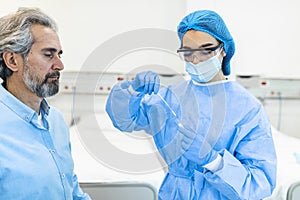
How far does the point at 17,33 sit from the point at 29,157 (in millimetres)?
371

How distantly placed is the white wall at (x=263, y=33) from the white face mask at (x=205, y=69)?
1407 mm

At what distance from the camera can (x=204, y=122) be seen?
4.00ft

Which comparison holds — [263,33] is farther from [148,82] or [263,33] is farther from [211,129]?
[148,82]

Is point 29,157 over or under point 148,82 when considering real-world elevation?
under

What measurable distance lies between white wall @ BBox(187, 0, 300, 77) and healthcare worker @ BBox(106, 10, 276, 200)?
1350mm

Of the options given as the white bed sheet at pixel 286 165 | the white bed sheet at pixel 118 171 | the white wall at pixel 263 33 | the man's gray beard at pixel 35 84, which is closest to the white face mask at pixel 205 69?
the white bed sheet at pixel 118 171

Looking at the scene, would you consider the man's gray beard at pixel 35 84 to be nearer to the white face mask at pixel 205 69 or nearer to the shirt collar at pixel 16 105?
the shirt collar at pixel 16 105

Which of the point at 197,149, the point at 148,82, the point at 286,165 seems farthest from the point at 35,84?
the point at 286,165

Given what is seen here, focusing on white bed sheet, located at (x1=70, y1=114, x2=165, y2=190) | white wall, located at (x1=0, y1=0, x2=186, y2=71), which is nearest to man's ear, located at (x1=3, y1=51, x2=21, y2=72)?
white bed sheet, located at (x1=70, y1=114, x2=165, y2=190)

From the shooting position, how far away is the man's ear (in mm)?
1046

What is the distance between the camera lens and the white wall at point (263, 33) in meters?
2.54

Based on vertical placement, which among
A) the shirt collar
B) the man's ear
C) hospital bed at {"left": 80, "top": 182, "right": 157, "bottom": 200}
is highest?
the man's ear

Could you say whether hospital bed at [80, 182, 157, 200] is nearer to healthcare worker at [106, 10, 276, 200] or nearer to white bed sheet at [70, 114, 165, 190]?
white bed sheet at [70, 114, 165, 190]

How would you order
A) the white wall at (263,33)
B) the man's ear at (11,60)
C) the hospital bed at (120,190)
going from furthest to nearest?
the white wall at (263,33)
the hospital bed at (120,190)
the man's ear at (11,60)
